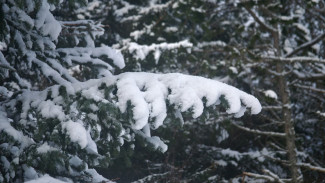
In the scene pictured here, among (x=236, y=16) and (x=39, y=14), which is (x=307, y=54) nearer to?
(x=236, y=16)

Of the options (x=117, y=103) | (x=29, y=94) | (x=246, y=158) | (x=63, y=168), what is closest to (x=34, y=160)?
(x=63, y=168)

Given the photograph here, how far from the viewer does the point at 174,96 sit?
202 centimetres

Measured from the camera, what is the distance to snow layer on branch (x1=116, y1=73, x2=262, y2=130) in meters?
1.93

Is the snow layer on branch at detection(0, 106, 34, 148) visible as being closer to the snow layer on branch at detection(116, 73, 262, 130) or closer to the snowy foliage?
the snowy foliage

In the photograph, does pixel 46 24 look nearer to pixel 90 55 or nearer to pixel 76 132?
pixel 90 55

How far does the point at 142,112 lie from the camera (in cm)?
188

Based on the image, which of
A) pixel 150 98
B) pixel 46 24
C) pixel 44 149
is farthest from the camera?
pixel 46 24

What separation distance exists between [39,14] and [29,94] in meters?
0.73

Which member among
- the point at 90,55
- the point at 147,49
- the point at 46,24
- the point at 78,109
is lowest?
the point at 78,109

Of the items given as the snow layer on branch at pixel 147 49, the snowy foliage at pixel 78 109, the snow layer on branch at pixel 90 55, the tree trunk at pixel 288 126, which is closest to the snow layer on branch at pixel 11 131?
the snowy foliage at pixel 78 109

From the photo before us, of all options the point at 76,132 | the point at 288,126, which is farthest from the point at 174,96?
the point at 288,126

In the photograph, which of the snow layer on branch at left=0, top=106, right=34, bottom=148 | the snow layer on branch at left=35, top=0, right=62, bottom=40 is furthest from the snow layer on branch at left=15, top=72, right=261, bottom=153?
the snow layer on branch at left=35, top=0, right=62, bottom=40

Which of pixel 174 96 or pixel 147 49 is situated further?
pixel 147 49

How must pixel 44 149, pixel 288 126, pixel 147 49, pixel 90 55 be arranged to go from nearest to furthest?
1. pixel 44 149
2. pixel 90 55
3. pixel 288 126
4. pixel 147 49
